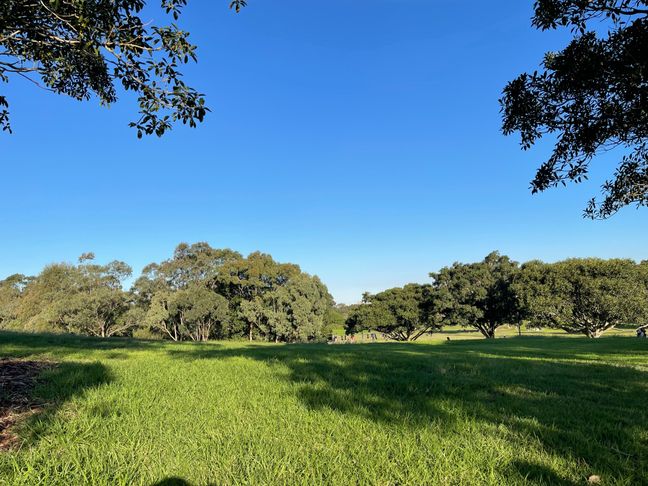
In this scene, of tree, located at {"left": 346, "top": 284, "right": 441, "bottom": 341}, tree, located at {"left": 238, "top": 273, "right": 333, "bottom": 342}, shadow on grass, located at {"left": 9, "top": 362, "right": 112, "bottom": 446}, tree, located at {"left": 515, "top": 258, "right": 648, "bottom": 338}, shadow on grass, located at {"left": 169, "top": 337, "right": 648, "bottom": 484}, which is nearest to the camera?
shadow on grass, located at {"left": 169, "top": 337, "right": 648, "bottom": 484}

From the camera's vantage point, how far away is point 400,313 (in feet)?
147

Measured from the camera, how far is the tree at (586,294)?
3291 centimetres

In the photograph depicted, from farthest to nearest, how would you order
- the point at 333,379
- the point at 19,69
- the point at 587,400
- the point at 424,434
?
the point at 333,379, the point at 587,400, the point at 19,69, the point at 424,434

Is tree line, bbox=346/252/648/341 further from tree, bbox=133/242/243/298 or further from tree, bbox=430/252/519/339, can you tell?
tree, bbox=133/242/243/298

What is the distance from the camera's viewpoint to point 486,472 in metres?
2.78

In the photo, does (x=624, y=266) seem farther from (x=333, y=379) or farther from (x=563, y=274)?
(x=333, y=379)

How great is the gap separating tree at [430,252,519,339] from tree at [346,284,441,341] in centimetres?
196

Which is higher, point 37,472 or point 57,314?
point 57,314

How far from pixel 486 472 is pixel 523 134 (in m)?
6.01

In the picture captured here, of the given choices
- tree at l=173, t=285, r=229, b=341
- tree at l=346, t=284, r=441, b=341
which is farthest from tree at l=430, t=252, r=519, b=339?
tree at l=173, t=285, r=229, b=341

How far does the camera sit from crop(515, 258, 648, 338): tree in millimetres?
32906

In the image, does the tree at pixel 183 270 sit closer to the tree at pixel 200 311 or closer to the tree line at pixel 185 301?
the tree line at pixel 185 301

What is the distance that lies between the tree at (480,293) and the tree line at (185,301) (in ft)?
50.8

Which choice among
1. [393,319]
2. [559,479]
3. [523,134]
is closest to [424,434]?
[559,479]
